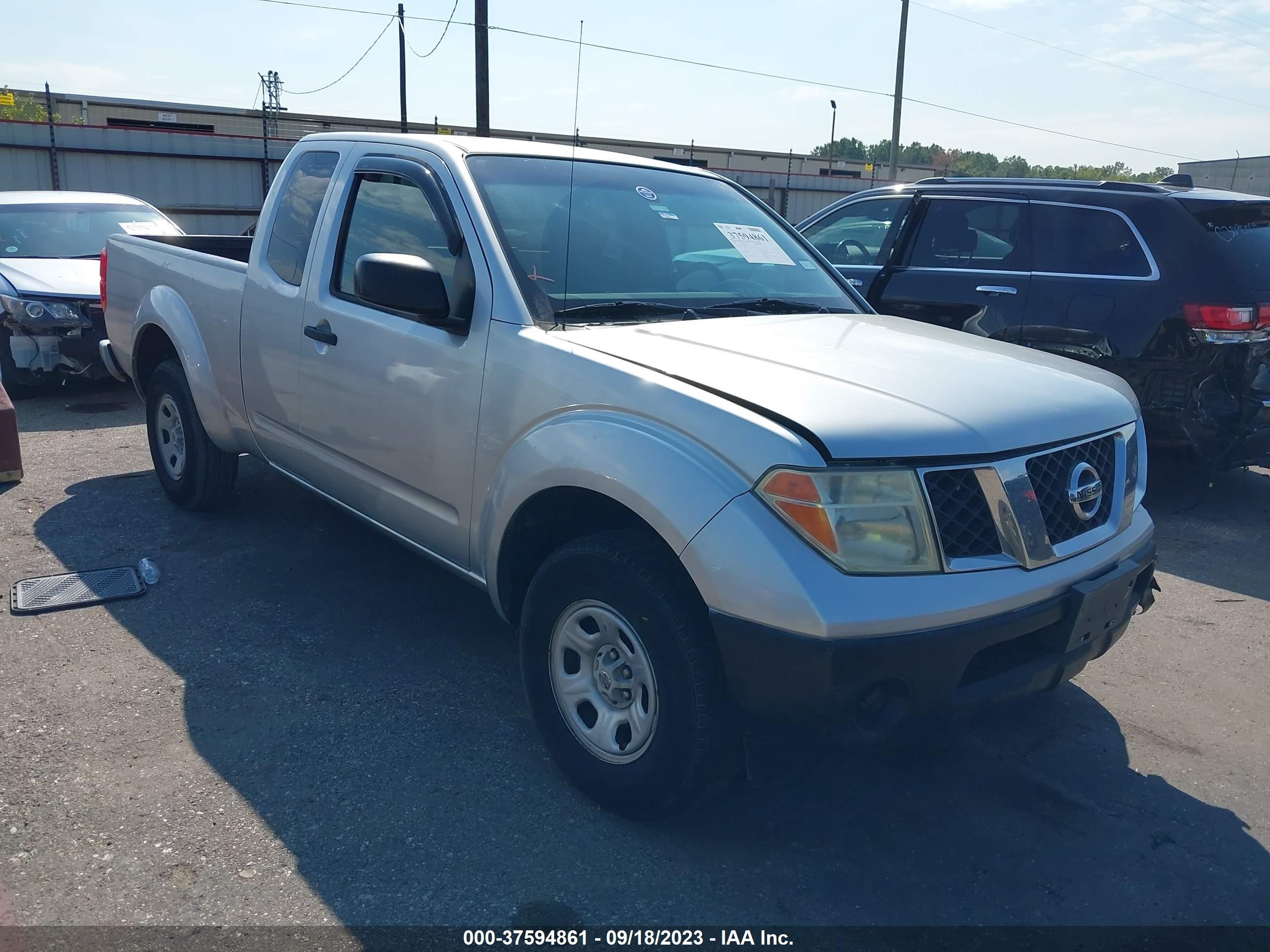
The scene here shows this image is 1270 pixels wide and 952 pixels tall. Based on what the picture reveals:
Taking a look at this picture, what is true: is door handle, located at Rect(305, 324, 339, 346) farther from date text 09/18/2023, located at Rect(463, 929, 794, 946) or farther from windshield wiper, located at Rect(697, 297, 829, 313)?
date text 09/18/2023, located at Rect(463, 929, 794, 946)

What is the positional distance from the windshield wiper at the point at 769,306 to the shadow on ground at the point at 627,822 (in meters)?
1.58

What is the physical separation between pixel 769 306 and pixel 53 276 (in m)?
7.18

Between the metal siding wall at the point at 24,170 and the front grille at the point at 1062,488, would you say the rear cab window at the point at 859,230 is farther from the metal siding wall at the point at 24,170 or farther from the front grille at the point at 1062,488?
the metal siding wall at the point at 24,170

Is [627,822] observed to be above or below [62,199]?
below

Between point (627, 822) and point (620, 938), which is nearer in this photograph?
point (620, 938)

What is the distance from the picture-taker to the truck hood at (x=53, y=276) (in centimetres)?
809

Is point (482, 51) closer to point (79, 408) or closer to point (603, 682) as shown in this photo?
point (79, 408)

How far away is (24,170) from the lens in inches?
743

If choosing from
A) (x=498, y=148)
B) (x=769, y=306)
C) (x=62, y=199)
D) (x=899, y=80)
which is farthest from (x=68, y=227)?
(x=899, y=80)

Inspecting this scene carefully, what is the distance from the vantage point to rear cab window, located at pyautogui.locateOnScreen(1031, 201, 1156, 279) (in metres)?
5.91

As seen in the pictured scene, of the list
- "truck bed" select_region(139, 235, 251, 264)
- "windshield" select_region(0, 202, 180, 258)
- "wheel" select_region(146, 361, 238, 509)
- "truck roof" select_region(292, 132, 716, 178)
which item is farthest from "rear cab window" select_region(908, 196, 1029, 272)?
"windshield" select_region(0, 202, 180, 258)

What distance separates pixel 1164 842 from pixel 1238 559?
3056mm

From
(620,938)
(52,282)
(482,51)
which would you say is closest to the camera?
(620,938)

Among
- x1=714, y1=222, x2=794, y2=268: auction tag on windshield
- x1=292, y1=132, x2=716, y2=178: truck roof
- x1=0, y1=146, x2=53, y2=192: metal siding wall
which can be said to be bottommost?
x1=714, y1=222, x2=794, y2=268: auction tag on windshield
